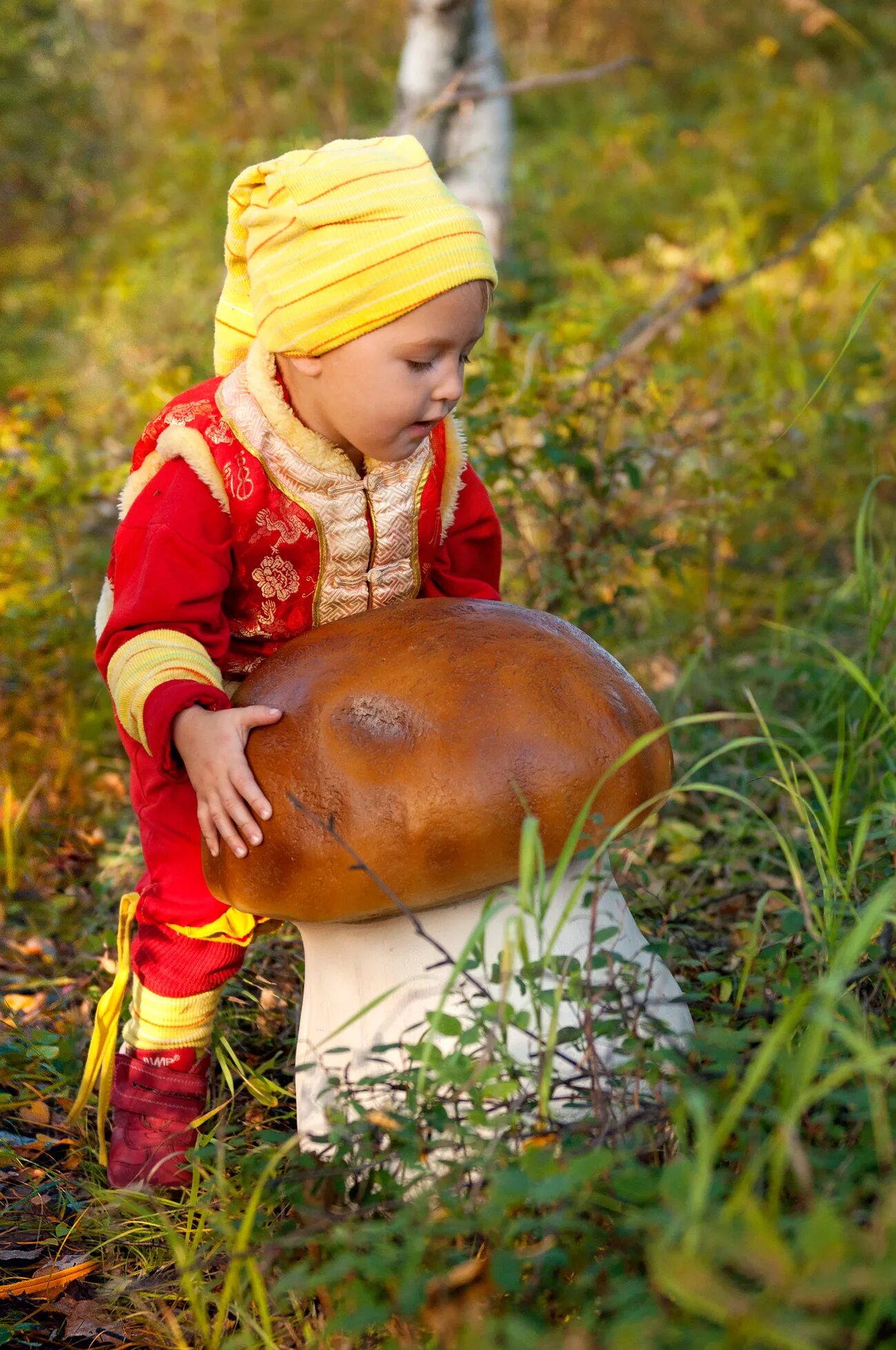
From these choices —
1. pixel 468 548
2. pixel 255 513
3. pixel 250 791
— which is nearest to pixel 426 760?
pixel 250 791

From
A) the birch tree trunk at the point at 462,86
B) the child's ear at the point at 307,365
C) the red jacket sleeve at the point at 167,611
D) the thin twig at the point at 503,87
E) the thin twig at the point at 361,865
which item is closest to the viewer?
the thin twig at the point at 361,865

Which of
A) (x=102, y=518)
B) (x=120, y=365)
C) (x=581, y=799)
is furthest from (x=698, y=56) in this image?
(x=581, y=799)

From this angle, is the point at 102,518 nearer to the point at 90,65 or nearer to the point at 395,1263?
the point at 395,1263

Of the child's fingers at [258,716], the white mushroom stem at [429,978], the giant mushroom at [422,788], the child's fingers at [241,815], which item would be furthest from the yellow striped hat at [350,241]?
the white mushroom stem at [429,978]

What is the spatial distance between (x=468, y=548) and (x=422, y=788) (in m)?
0.88

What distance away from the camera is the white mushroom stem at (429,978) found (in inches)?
69.1

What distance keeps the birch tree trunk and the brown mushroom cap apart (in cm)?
381

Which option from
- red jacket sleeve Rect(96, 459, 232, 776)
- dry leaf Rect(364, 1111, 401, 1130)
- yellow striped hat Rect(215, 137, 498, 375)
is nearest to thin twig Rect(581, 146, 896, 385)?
yellow striped hat Rect(215, 137, 498, 375)

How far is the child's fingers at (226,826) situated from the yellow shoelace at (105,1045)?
581 millimetres

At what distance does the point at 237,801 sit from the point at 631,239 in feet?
24.3

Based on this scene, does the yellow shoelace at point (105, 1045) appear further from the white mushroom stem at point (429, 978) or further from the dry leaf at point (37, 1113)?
the white mushroom stem at point (429, 978)

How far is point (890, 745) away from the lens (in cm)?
284

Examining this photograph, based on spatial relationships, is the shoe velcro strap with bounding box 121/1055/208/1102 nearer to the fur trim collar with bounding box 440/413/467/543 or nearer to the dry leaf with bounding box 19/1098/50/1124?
the dry leaf with bounding box 19/1098/50/1124

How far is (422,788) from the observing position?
167 centimetres
